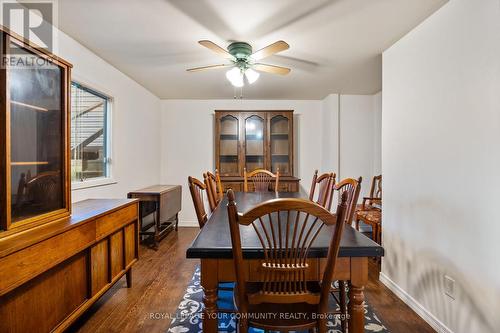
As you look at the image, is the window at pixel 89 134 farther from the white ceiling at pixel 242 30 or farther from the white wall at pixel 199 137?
the white wall at pixel 199 137

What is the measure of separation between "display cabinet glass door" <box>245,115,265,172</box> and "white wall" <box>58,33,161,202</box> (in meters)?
1.57

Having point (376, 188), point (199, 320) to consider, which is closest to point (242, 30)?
point (199, 320)

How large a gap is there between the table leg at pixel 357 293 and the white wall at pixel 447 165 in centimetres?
85

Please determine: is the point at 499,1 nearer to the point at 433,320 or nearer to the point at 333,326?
the point at 433,320

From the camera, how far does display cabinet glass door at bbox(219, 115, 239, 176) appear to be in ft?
14.5

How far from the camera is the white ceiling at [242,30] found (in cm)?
187

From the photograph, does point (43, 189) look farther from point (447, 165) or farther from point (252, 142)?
point (252, 142)

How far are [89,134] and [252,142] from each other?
2.37 m

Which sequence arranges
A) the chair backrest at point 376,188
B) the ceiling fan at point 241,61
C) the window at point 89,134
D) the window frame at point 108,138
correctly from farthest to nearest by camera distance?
the chair backrest at point 376,188 < the window frame at point 108,138 < the window at point 89,134 < the ceiling fan at point 241,61

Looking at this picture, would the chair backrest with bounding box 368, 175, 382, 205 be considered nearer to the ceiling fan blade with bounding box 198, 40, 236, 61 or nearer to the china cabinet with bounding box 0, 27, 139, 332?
the ceiling fan blade with bounding box 198, 40, 236, 61

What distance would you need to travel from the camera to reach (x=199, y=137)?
4750mm

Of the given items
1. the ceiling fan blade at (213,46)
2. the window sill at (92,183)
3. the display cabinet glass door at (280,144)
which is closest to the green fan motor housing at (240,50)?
the ceiling fan blade at (213,46)

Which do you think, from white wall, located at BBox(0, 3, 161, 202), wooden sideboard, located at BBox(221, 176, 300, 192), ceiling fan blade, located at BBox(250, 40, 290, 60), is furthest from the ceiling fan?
wooden sideboard, located at BBox(221, 176, 300, 192)

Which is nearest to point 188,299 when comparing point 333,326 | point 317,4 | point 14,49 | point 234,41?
point 333,326
